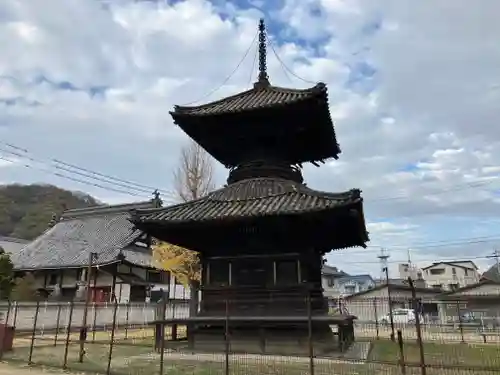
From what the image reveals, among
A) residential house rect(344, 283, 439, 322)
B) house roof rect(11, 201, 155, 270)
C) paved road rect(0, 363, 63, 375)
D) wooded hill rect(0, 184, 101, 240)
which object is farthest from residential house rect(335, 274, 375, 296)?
paved road rect(0, 363, 63, 375)

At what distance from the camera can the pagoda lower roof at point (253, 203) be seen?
39.9 feet

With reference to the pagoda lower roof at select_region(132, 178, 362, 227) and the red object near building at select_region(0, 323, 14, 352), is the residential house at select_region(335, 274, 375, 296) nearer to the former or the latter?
the red object near building at select_region(0, 323, 14, 352)

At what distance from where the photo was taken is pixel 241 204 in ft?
45.2

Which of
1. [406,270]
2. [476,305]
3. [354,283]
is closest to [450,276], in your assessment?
[406,270]

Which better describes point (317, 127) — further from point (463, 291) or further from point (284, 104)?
point (463, 291)

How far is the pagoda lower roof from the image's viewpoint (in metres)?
12.2

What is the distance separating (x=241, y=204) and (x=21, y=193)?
3523 inches

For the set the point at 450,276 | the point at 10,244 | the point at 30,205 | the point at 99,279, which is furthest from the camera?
the point at 30,205

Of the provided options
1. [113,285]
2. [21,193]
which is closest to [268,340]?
[113,285]

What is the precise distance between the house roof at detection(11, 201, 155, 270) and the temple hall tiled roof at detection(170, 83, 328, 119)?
2252cm

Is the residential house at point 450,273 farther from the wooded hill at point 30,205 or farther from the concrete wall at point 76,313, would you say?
the wooded hill at point 30,205

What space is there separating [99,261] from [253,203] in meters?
25.5

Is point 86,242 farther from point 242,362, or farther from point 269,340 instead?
point 242,362

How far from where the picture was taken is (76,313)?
29.5 metres
